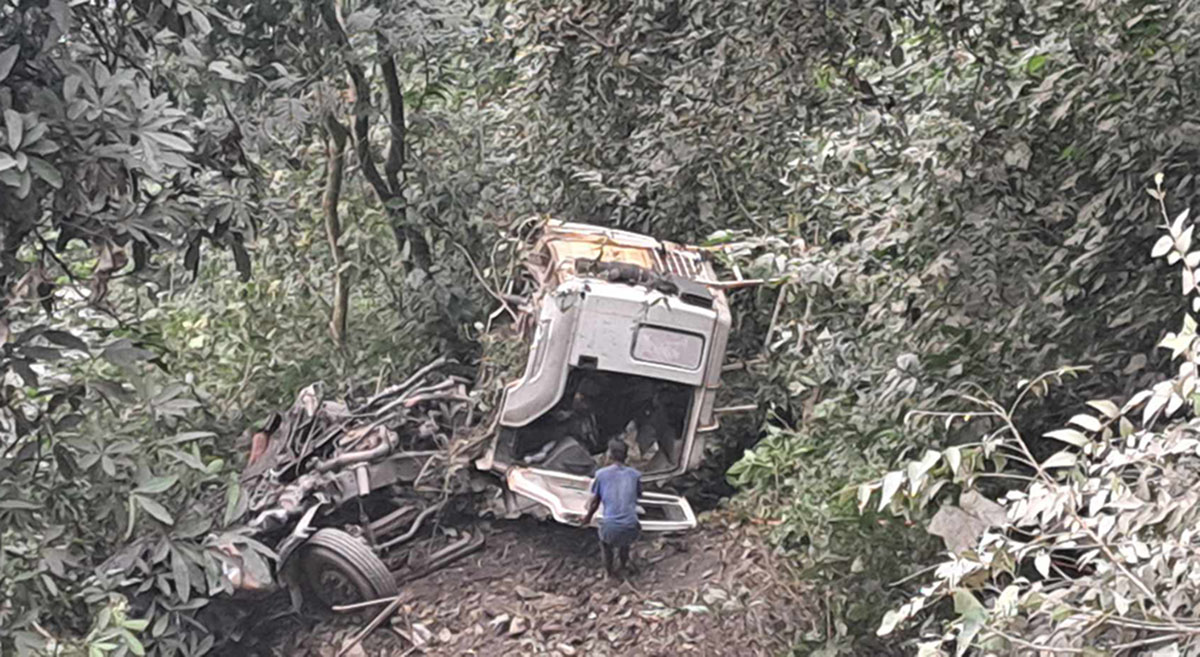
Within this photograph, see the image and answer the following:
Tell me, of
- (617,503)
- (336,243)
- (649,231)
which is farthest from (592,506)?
(336,243)

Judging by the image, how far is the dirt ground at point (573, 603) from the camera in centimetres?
668

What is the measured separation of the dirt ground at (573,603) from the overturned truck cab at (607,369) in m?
0.30

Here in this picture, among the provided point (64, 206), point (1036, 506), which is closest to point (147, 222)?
point (64, 206)

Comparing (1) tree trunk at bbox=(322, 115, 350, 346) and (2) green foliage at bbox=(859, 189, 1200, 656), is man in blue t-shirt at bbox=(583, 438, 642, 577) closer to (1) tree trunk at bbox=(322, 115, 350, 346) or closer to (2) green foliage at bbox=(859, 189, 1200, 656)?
(1) tree trunk at bbox=(322, 115, 350, 346)

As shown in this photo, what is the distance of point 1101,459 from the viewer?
3.30m

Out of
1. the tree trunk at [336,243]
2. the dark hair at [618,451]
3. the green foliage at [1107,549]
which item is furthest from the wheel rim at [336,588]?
the green foliage at [1107,549]

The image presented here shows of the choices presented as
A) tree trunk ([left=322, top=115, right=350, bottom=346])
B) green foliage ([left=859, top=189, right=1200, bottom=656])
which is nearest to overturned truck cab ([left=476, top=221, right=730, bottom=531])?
tree trunk ([left=322, top=115, right=350, bottom=346])

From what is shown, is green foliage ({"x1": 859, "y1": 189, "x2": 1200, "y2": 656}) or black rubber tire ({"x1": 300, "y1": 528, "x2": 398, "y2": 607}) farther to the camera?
black rubber tire ({"x1": 300, "y1": 528, "x2": 398, "y2": 607})

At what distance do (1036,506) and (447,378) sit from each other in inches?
247

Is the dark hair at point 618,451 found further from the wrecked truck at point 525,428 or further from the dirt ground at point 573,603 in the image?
the dirt ground at point 573,603

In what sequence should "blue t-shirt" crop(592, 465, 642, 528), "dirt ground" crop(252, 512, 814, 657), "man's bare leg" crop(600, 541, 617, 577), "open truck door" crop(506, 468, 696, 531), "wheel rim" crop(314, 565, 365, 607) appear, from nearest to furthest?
"dirt ground" crop(252, 512, 814, 657), "blue t-shirt" crop(592, 465, 642, 528), "wheel rim" crop(314, 565, 365, 607), "open truck door" crop(506, 468, 696, 531), "man's bare leg" crop(600, 541, 617, 577)

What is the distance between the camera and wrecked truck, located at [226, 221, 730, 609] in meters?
7.41

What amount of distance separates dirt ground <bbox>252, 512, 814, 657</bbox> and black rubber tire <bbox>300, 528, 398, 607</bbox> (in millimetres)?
177

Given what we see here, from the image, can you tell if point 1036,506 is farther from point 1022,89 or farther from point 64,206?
point 1022,89
